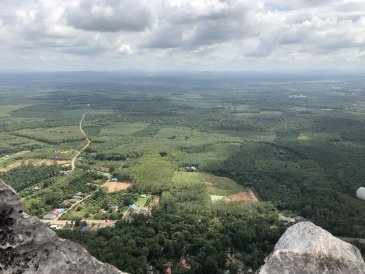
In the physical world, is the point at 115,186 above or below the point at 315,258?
below

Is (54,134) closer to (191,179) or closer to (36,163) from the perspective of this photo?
(36,163)

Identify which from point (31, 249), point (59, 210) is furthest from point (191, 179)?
point (31, 249)

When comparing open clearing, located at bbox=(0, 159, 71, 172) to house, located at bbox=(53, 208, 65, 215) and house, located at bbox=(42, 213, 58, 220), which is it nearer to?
house, located at bbox=(53, 208, 65, 215)

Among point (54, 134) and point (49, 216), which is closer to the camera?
point (49, 216)

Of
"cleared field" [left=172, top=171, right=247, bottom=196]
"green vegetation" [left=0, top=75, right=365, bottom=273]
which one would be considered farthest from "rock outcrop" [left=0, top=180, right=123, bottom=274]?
"cleared field" [left=172, top=171, right=247, bottom=196]

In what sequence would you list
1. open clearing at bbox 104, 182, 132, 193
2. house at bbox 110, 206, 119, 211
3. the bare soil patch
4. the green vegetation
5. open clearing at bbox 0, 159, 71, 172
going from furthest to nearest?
open clearing at bbox 0, 159, 71, 172 < open clearing at bbox 104, 182, 132, 193 < the bare soil patch < house at bbox 110, 206, 119, 211 < the green vegetation

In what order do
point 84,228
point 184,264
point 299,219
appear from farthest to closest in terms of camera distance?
1. point 299,219
2. point 84,228
3. point 184,264
